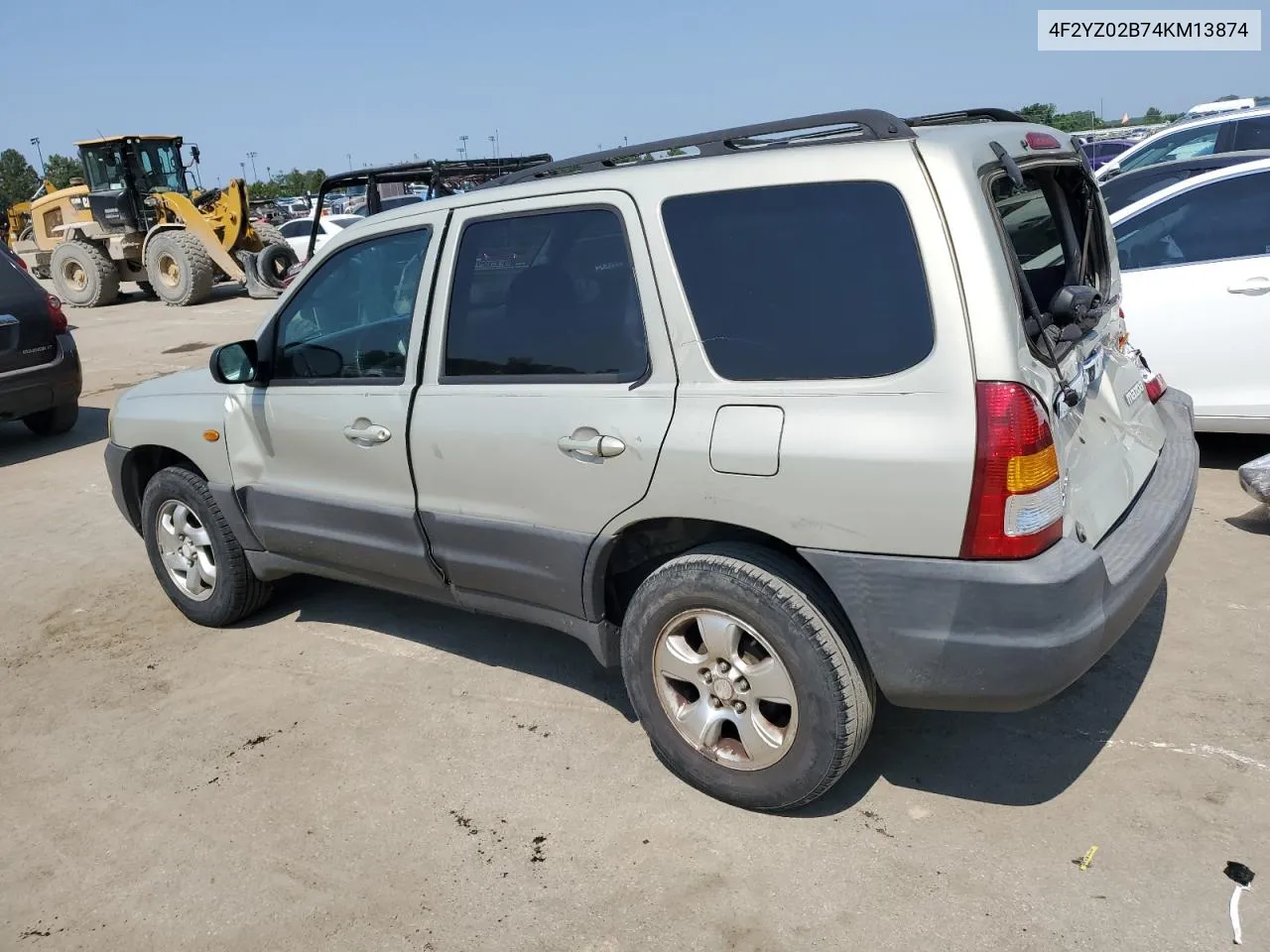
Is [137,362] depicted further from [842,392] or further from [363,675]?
[842,392]

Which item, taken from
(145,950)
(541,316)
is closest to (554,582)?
(541,316)

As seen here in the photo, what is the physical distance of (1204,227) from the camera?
5.42 meters

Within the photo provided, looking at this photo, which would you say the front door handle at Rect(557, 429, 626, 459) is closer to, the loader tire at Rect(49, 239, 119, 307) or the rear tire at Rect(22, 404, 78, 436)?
the rear tire at Rect(22, 404, 78, 436)

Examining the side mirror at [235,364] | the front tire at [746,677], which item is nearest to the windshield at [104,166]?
the side mirror at [235,364]

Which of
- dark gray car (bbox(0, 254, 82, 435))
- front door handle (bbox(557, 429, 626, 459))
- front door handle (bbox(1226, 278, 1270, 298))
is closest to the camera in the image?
front door handle (bbox(557, 429, 626, 459))

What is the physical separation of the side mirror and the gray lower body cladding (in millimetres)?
2440

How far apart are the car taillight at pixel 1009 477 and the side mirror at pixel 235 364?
2.79m

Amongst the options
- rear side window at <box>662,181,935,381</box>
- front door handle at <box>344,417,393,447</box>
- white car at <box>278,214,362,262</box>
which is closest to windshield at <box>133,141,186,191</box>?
white car at <box>278,214,362,262</box>

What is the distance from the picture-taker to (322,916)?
2693 mm

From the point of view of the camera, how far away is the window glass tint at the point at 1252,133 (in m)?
9.43

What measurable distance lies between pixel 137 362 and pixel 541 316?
11324 mm

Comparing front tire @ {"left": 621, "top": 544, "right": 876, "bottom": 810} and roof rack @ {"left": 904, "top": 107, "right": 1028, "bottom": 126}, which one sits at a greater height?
roof rack @ {"left": 904, "top": 107, "right": 1028, "bottom": 126}

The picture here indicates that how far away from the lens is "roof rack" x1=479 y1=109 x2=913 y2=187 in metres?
2.67

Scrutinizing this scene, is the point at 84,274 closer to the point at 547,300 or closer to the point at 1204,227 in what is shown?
the point at 547,300
